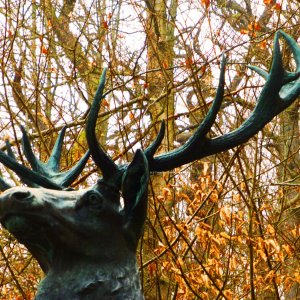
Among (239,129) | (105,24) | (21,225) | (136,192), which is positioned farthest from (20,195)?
(105,24)

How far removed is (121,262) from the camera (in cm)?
261

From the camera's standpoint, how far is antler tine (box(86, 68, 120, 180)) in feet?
8.48

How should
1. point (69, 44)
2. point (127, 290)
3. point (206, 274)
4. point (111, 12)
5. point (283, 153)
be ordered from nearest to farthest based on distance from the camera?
point (127, 290)
point (206, 274)
point (111, 12)
point (69, 44)
point (283, 153)

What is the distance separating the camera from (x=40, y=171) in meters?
2.96

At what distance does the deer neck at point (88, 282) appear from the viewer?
8.24 feet

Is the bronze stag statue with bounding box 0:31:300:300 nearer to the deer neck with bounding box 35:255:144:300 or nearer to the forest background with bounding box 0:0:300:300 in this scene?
the deer neck with bounding box 35:255:144:300

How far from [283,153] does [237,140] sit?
5133 mm

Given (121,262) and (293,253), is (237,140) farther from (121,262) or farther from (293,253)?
(293,253)

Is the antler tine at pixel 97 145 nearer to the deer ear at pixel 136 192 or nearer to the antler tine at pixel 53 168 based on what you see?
the deer ear at pixel 136 192

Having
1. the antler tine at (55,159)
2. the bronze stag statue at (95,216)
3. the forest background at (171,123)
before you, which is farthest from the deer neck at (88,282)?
the forest background at (171,123)

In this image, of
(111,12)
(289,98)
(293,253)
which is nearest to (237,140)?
(289,98)

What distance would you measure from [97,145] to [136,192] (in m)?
0.23

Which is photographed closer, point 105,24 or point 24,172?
point 24,172

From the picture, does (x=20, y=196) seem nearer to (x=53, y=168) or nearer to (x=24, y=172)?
(x=24, y=172)
